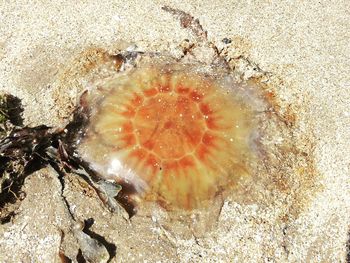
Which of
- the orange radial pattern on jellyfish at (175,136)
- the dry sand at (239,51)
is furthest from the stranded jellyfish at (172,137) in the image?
the dry sand at (239,51)

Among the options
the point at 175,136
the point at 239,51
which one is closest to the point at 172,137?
the point at 175,136

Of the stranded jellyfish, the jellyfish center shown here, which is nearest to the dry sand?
the stranded jellyfish

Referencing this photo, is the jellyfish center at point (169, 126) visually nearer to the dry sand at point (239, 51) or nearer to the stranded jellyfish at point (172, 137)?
the stranded jellyfish at point (172, 137)

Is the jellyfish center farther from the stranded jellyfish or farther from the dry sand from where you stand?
the dry sand

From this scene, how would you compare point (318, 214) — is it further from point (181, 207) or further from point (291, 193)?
point (181, 207)

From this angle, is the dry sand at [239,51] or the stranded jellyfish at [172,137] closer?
the dry sand at [239,51]
